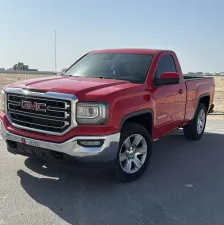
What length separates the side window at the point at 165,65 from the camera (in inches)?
209

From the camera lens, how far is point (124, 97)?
4.17m

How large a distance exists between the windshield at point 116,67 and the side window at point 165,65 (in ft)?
0.70

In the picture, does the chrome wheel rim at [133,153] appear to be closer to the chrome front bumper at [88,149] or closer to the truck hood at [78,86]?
the chrome front bumper at [88,149]

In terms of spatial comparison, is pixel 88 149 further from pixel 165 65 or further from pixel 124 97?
pixel 165 65

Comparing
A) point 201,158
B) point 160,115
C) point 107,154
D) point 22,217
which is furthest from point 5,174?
point 201,158

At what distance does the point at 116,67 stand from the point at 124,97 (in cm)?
129

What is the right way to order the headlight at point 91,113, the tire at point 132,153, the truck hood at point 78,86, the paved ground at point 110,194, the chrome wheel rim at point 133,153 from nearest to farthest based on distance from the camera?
the paved ground at point 110,194, the headlight at point 91,113, the truck hood at point 78,86, the tire at point 132,153, the chrome wheel rim at point 133,153

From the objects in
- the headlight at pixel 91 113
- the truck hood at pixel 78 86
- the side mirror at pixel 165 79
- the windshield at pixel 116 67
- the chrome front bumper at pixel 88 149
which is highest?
the windshield at pixel 116 67

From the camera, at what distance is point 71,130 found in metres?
3.89

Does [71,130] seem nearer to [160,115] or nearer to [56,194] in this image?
[56,194]

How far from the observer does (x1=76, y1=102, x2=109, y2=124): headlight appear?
3.84m

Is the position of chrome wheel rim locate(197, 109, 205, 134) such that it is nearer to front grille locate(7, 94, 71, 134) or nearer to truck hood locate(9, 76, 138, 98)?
truck hood locate(9, 76, 138, 98)

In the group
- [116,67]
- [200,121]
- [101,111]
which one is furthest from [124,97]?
[200,121]

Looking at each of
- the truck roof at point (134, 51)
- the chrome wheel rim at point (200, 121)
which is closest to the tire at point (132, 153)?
the truck roof at point (134, 51)
